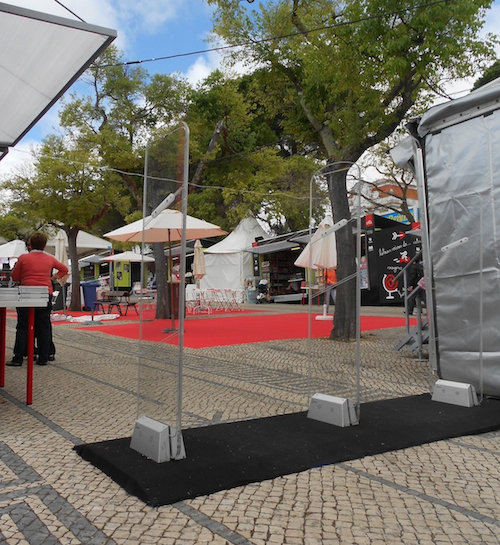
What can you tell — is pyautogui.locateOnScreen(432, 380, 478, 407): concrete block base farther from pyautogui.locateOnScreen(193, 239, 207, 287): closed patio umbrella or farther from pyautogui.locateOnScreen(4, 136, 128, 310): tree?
pyautogui.locateOnScreen(4, 136, 128, 310): tree

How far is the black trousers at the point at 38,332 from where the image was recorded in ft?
21.0

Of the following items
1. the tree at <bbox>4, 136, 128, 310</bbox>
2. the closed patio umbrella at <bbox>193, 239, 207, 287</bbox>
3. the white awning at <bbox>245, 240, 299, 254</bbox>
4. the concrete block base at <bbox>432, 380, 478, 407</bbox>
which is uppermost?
the tree at <bbox>4, 136, 128, 310</bbox>

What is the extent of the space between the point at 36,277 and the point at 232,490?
14.1 feet

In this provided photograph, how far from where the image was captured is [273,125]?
32.3 m

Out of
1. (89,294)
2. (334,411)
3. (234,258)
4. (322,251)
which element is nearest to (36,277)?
(322,251)

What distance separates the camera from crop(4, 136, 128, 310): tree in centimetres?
1759

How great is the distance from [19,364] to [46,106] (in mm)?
3156

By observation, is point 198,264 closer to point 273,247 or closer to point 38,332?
point 273,247

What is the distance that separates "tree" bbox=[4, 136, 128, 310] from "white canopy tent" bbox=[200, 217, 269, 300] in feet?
24.2

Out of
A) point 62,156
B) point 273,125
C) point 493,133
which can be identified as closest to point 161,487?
point 493,133

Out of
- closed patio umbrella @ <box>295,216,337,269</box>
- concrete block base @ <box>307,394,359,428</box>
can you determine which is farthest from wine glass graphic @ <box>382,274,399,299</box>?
concrete block base @ <box>307,394,359,428</box>

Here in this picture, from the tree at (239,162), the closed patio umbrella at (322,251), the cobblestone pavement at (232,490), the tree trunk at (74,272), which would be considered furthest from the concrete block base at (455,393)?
→ the tree trunk at (74,272)

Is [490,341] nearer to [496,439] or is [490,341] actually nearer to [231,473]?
[496,439]

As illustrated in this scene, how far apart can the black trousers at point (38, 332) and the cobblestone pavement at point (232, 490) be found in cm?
122
